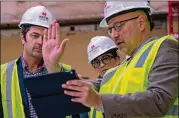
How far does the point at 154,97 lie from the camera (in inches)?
57.6

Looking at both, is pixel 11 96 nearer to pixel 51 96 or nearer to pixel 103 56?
pixel 103 56

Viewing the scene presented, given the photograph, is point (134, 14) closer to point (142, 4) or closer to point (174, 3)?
point (142, 4)

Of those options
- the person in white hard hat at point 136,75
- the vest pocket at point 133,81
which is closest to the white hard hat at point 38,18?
the person in white hard hat at point 136,75

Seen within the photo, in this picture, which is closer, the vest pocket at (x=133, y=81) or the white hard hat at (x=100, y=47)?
the vest pocket at (x=133, y=81)

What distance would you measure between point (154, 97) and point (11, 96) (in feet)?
4.12

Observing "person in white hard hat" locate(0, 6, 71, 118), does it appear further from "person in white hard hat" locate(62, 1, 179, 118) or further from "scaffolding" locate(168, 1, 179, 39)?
"scaffolding" locate(168, 1, 179, 39)

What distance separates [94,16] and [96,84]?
10.8 feet

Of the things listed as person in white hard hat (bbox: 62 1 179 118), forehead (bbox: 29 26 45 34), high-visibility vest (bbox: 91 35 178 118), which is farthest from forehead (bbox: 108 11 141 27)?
forehead (bbox: 29 26 45 34)

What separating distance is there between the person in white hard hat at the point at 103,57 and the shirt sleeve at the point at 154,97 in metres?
1.46

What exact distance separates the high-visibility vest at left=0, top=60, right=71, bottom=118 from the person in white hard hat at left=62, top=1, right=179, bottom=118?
0.67 m

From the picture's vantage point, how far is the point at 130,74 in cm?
171

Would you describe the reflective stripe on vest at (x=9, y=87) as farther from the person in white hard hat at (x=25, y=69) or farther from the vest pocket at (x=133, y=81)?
the vest pocket at (x=133, y=81)

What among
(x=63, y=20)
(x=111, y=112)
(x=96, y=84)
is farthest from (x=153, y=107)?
(x=63, y=20)

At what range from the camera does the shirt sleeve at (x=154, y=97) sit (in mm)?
1464
